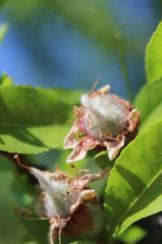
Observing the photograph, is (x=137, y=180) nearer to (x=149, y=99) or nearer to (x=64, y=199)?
(x=64, y=199)

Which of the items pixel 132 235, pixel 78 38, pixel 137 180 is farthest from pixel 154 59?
pixel 78 38

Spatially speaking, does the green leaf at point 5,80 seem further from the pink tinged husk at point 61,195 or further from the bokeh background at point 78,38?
the bokeh background at point 78,38

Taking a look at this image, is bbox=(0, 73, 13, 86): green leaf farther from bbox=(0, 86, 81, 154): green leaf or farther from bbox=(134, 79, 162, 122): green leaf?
bbox=(134, 79, 162, 122): green leaf

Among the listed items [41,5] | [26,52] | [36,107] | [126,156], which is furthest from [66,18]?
[126,156]

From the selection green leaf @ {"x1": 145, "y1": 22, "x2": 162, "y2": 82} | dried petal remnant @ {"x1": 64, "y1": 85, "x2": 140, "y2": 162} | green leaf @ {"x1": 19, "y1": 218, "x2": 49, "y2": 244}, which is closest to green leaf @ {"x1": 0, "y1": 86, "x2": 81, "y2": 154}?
dried petal remnant @ {"x1": 64, "y1": 85, "x2": 140, "y2": 162}

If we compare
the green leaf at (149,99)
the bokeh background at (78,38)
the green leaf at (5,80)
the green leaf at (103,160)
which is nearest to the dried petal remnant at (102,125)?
the green leaf at (103,160)

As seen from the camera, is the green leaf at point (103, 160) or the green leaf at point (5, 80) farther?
the green leaf at point (5, 80)

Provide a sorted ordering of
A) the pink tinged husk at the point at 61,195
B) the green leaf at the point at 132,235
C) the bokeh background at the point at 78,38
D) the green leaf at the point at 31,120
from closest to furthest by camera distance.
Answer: the pink tinged husk at the point at 61,195, the green leaf at the point at 31,120, the green leaf at the point at 132,235, the bokeh background at the point at 78,38

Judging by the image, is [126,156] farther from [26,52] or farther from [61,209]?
[26,52]
